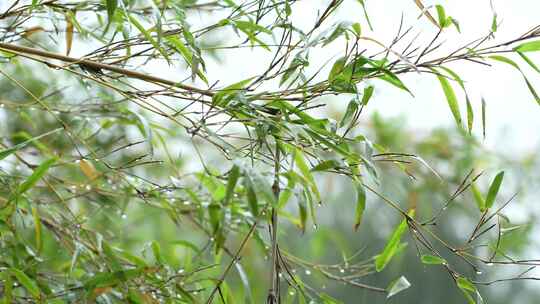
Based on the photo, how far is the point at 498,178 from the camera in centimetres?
55

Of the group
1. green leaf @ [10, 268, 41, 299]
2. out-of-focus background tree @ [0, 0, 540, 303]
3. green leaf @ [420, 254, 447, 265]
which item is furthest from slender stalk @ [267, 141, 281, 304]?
green leaf @ [10, 268, 41, 299]

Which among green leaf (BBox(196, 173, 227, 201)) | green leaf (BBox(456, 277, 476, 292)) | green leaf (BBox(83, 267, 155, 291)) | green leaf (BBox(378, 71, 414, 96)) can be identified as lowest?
green leaf (BBox(456, 277, 476, 292))

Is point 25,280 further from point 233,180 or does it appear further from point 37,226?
point 233,180

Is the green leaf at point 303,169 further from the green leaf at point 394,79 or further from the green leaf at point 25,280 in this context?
the green leaf at point 25,280

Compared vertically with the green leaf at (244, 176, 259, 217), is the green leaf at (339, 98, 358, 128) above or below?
above

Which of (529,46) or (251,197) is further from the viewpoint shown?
(529,46)

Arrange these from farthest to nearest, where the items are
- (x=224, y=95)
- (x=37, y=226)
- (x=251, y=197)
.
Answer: (x=37, y=226) → (x=224, y=95) → (x=251, y=197)

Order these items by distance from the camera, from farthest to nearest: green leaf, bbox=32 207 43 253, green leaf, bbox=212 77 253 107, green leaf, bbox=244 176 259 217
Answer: green leaf, bbox=32 207 43 253, green leaf, bbox=212 77 253 107, green leaf, bbox=244 176 259 217

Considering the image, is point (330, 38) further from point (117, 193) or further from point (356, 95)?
point (117, 193)

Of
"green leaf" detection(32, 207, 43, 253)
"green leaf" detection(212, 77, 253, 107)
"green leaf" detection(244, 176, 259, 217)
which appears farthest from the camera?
"green leaf" detection(32, 207, 43, 253)

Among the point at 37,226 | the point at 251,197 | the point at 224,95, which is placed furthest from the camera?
the point at 37,226

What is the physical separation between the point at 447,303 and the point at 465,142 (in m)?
0.40

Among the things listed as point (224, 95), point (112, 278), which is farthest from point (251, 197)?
point (112, 278)

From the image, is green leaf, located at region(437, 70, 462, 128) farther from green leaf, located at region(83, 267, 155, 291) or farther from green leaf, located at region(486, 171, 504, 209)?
green leaf, located at region(83, 267, 155, 291)
